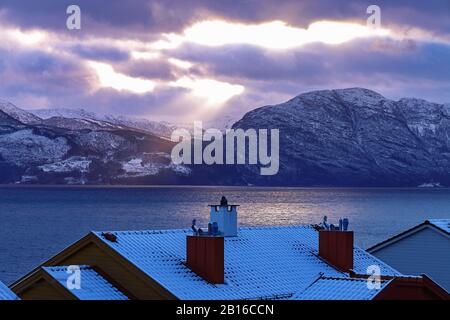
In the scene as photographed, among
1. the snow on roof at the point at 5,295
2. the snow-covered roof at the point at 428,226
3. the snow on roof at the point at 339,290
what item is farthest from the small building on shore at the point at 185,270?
the snow-covered roof at the point at 428,226

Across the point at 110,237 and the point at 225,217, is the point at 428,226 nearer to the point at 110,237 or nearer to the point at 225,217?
the point at 225,217

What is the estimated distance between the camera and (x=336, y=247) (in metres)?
40.4

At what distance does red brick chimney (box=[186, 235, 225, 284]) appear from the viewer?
34062 millimetres

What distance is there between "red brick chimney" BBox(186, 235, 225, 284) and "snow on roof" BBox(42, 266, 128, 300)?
2.89m

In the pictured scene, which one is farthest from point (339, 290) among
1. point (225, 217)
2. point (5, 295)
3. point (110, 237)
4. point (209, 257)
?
point (225, 217)

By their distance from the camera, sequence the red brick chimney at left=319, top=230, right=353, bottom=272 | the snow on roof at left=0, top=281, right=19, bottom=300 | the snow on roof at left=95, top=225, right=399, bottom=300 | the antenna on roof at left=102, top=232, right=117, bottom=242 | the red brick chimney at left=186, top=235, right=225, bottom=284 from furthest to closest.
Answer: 1. the red brick chimney at left=319, top=230, right=353, bottom=272
2. the antenna on roof at left=102, top=232, right=117, bottom=242
3. the red brick chimney at left=186, top=235, right=225, bottom=284
4. the snow on roof at left=95, top=225, right=399, bottom=300
5. the snow on roof at left=0, top=281, right=19, bottom=300

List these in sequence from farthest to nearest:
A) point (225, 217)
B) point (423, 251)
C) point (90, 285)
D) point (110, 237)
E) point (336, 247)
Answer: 1. point (423, 251)
2. point (336, 247)
3. point (225, 217)
4. point (110, 237)
5. point (90, 285)

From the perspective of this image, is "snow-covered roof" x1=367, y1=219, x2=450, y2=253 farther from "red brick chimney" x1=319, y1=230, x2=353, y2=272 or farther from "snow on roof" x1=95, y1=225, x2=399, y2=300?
"red brick chimney" x1=319, y1=230, x2=353, y2=272

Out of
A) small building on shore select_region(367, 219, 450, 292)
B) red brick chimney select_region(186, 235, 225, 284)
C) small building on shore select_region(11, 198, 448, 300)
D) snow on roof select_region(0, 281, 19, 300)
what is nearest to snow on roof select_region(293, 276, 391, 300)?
small building on shore select_region(11, 198, 448, 300)

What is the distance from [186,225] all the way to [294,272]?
150 m

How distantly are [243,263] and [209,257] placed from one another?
8.48ft

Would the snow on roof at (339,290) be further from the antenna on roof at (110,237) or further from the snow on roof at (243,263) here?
the antenna on roof at (110,237)

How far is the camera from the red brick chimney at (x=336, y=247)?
40.3 m
